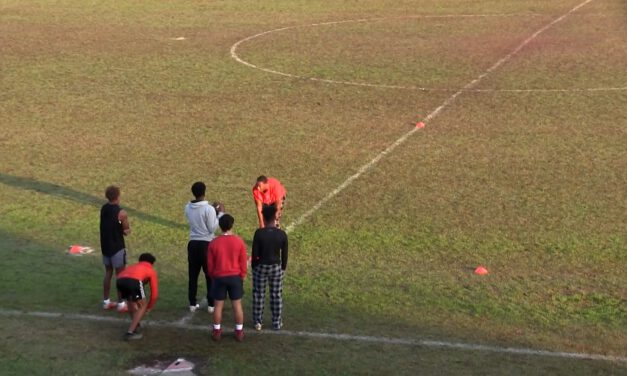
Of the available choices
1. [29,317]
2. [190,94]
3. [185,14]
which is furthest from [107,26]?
[29,317]

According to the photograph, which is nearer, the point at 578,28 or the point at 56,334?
the point at 56,334

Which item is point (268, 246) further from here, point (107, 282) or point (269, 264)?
point (107, 282)

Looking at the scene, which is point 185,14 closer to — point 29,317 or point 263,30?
point 263,30

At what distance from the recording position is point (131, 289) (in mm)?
14266

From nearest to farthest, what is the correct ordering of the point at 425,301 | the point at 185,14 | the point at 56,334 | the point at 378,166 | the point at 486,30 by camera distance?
the point at 56,334
the point at 425,301
the point at 378,166
the point at 486,30
the point at 185,14

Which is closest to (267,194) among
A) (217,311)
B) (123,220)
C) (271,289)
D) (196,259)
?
(196,259)

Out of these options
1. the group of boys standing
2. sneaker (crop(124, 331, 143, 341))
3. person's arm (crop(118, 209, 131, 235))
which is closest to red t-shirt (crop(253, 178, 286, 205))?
the group of boys standing

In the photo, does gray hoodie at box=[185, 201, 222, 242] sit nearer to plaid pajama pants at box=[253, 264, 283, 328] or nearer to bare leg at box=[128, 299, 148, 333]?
plaid pajama pants at box=[253, 264, 283, 328]

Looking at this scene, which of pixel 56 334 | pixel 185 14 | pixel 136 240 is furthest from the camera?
pixel 185 14

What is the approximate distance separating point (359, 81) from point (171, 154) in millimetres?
8142

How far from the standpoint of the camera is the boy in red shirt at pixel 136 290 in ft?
46.9

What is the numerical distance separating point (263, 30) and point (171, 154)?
16514 mm

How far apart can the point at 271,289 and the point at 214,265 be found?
0.87 m

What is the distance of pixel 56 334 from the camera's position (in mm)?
14562
